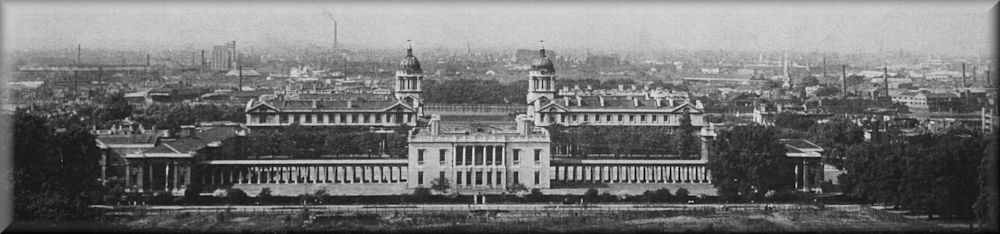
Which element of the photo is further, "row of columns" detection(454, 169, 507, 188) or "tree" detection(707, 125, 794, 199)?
"row of columns" detection(454, 169, 507, 188)

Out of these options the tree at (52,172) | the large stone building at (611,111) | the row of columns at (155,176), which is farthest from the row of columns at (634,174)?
the tree at (52,172)

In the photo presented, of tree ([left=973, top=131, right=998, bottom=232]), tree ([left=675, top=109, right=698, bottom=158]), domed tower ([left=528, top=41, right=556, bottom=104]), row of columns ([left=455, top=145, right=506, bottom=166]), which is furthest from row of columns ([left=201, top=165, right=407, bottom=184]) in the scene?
tree ([left=973, top=131, right=998, bottom=232])

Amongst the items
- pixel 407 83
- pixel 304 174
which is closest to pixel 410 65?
pixel 407 83

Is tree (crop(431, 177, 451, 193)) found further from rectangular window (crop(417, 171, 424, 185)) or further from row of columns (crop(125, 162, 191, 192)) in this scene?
row of columns (crop(125, 162, 191, 192))

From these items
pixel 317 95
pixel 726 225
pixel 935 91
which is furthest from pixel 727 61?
pixel 726 225

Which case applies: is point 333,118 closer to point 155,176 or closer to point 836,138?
point 155,176

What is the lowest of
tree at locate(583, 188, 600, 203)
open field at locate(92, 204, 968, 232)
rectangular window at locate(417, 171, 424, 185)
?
Result: open field at locate(92, 204, 968, 232)

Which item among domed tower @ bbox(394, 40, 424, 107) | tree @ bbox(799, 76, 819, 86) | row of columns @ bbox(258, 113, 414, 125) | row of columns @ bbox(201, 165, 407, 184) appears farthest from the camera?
tree @ bbox(799, 76, 819, 86)
